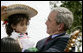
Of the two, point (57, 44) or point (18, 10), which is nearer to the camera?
point (57, 44)

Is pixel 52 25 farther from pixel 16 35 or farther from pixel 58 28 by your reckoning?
pixel 16 35

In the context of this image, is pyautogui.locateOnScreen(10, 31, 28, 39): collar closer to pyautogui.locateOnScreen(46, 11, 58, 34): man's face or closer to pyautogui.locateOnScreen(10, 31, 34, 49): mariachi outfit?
pyautogui.locateOnScreen(10, 31, 34, 49): mariachi outfit

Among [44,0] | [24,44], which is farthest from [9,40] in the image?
[44,0]

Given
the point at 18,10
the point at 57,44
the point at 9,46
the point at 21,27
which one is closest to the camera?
the point at 9,46

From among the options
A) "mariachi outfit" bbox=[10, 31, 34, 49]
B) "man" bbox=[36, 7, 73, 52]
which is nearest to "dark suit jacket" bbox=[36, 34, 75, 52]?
"man" bbox=[36, 7, 73, 52]

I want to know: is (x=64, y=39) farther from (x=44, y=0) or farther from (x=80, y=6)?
(x=80, y=6)

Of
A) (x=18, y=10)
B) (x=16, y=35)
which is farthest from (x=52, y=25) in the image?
(x=16, y=35)

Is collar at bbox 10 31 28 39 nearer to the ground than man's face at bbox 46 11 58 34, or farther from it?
nearer to the ground

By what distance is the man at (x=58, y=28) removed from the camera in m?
2.12

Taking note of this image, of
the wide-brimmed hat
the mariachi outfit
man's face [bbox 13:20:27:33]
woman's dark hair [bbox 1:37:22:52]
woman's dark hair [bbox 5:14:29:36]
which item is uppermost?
the wide-brimmed hat

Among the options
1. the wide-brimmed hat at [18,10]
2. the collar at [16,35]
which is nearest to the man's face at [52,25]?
the wide-brimmed hat at [18,10]

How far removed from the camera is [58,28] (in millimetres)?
2176

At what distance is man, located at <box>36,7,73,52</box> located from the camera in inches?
83.3

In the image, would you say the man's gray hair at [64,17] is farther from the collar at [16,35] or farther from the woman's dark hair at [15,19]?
the collar at [16,35]
